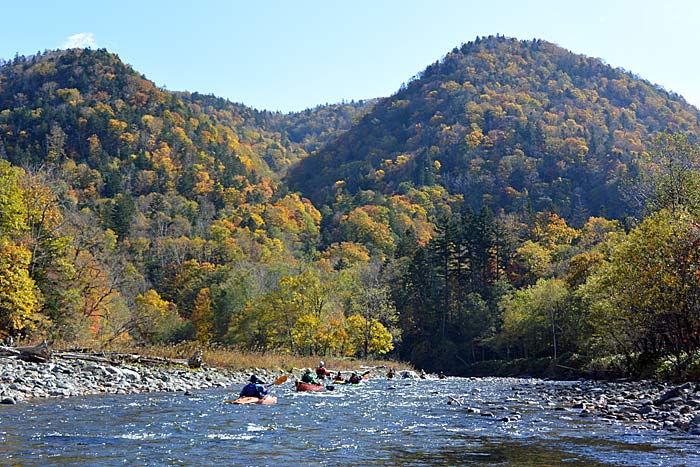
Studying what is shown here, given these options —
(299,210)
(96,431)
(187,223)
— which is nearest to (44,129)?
(187,223)

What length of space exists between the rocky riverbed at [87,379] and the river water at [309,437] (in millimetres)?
1624

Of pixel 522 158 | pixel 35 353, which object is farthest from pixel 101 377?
pixel 522 158

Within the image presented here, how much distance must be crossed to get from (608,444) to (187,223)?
12014cm

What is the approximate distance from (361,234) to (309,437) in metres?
119

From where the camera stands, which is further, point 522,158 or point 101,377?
point 522,158

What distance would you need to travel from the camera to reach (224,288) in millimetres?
82750

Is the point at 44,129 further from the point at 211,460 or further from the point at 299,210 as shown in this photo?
the point at 211,460

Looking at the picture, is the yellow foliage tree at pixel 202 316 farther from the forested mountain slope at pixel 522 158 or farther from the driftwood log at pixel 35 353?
the forested mountain slope at pixel 522 158

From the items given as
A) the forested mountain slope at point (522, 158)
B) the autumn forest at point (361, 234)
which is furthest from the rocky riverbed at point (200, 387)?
the forested mountain slope at point (522, 158)

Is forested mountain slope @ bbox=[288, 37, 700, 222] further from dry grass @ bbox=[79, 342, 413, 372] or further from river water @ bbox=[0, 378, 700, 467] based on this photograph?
river water @ bbox=[0, 378, 700, 467]

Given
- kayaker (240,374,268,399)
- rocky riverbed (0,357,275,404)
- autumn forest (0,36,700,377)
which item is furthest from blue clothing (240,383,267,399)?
autumn forest (0,36,700,377)

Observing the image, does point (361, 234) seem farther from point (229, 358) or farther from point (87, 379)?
point (87, 379)

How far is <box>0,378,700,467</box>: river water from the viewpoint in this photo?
41.2 ft

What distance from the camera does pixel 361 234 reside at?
441ft
